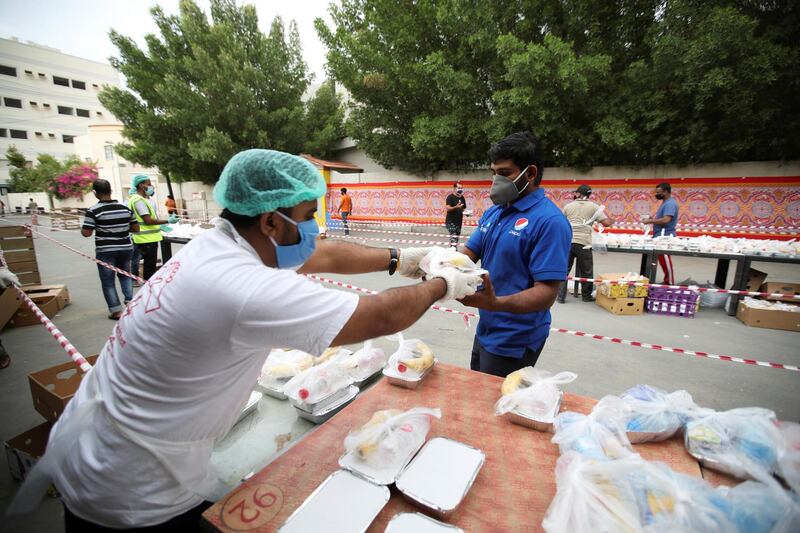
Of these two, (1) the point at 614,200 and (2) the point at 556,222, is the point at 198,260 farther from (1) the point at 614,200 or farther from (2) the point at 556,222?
(1) the point at 614,200

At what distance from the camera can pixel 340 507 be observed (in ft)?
3.69

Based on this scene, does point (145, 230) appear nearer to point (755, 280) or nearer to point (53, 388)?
point (53, 388)

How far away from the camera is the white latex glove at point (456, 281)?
148 centimetres

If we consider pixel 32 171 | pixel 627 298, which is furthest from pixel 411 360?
pixel 32 171

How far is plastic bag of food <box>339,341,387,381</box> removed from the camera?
6.61 feet

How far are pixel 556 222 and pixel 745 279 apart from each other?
595 centimetres

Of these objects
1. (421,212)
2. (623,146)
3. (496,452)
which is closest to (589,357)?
(496,452)

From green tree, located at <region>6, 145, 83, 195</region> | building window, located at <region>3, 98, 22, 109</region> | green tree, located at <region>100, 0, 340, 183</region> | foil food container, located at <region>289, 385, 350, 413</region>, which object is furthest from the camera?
building window, located at <region>3, 98, 22, 109</region>

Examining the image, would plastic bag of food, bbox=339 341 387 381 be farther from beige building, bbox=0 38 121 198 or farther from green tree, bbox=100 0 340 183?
beige building, bbox=0 38 121 198

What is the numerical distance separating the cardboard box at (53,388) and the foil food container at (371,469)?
6.62 feet

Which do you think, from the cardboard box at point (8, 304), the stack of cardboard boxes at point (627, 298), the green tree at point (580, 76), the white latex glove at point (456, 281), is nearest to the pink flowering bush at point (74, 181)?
the green tree at point (580, 76)

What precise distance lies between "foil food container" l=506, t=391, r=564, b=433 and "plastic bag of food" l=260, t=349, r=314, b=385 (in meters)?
1.13

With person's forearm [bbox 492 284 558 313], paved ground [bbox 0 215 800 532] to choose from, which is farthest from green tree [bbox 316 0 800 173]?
person's forearm [bbox 492 284 558 313]

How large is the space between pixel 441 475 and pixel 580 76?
11.1 m
